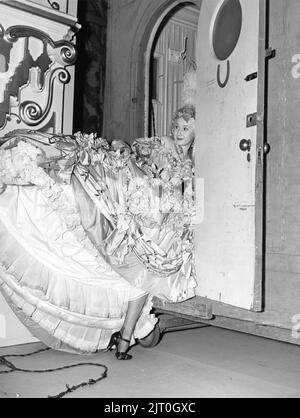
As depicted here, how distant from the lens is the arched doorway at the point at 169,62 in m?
4.43

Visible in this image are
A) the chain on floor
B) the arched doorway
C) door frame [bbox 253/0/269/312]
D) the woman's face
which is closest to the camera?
the chain on floor

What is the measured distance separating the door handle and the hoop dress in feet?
1.70

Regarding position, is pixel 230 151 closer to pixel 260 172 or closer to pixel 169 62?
pixel 260 172

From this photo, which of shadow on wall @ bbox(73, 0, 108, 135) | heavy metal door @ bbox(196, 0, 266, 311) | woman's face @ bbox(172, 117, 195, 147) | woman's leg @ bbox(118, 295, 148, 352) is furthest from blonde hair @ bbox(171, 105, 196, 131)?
shadow on wall @ bbox(73, 0, 108, 135)

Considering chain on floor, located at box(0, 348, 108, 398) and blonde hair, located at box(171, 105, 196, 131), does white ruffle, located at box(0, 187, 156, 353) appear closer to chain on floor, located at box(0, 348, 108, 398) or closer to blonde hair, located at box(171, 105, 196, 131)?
chain on floor, located at box(0, 348, 108, 398)

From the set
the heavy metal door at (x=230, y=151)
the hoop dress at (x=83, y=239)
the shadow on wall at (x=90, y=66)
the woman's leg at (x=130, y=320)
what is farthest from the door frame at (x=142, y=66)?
the woman's leg at (x=130, y=320)

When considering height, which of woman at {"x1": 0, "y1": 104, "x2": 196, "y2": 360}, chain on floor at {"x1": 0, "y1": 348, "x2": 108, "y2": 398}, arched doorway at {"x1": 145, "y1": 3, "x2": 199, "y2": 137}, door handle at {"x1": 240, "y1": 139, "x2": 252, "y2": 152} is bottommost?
chain on floor at {"x1": 0, "y1": 348, "x2": 108, "y2": 398}

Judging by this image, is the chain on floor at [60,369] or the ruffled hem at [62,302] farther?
the ruffled hem at [62,302]

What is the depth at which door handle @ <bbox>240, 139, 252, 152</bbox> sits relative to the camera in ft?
6.99

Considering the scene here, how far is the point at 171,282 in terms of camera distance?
8.01 ft

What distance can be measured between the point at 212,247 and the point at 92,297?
70 cm

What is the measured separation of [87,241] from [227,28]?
4.36ft

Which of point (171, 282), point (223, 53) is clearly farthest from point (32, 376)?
point (223, 53)

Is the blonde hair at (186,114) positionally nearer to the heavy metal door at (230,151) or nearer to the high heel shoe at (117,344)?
the heavy metal door at (230,151)
